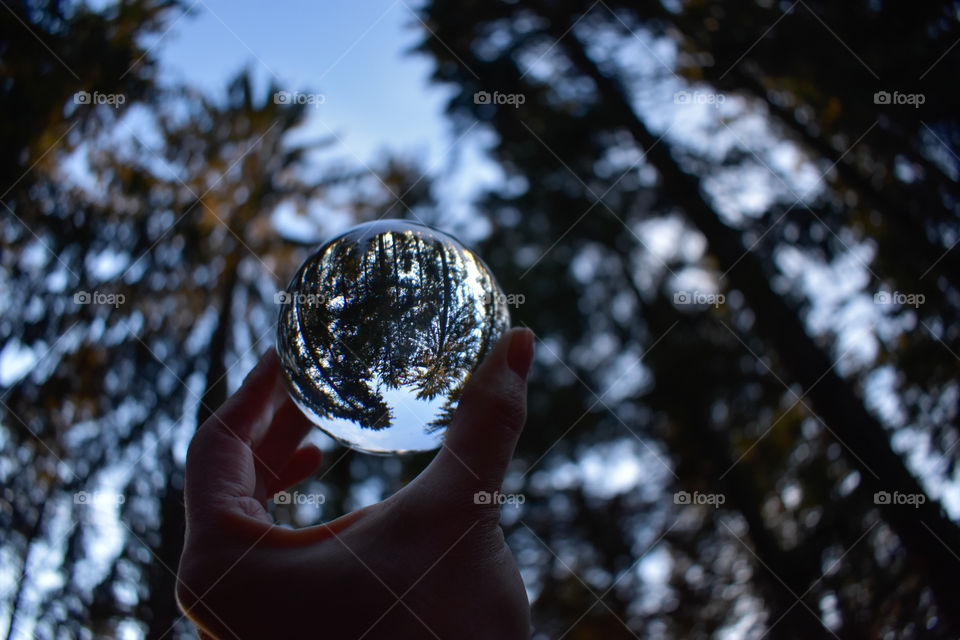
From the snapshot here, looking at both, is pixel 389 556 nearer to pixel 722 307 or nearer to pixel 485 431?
pixel 485 431

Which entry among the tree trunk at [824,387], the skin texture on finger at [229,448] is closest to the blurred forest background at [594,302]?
the tree trunk at [824,387]

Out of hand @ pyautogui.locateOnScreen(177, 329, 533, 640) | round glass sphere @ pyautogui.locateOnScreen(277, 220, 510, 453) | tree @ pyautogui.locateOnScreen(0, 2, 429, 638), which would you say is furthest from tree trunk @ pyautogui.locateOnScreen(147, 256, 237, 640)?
hand @ pyautogui.locateOnScreen(177, 329, 533, 640)

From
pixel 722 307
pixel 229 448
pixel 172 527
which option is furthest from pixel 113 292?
pixel 722 307

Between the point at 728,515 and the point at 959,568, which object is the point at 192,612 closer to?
the point at 959,568

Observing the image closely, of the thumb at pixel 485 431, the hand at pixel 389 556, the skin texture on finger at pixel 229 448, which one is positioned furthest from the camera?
the skin texture on finger at pixel 229 448

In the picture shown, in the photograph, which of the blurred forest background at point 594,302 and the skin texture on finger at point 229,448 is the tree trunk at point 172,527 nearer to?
the blurred forest background at point 594,302

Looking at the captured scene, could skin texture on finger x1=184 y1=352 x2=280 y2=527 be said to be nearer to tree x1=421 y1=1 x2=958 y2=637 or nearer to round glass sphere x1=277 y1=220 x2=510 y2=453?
round glass sphere x1=277 y1=220 x2=510 y2=453
